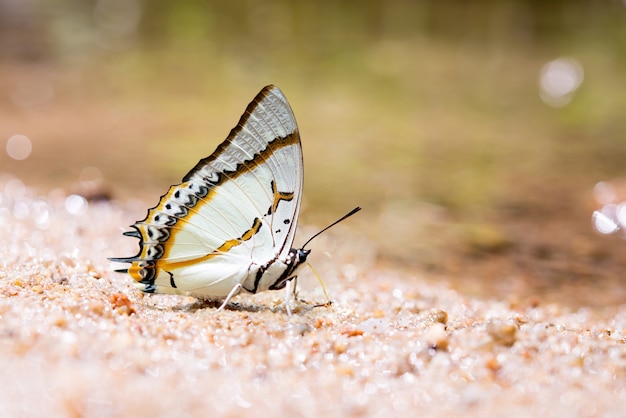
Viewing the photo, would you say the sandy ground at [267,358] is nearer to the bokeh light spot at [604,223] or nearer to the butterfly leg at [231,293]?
the butterfly leg at [231,293]

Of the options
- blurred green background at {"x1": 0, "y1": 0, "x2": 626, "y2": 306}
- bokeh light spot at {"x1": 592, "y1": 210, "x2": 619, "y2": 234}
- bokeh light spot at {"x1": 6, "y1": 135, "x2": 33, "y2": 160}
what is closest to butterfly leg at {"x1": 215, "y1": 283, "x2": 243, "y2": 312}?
blurred green background at {"x1": 0, "y1": 0, "x2": 626, "y2": 306}

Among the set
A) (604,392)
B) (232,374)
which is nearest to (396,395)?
(232,374)

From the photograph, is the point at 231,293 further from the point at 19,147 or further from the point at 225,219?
the point at 19,147

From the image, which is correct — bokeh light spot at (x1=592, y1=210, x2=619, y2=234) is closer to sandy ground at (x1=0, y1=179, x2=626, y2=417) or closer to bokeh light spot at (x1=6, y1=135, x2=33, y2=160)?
sandy ground at (x1=0, y1=179, x2=626, y2=417)

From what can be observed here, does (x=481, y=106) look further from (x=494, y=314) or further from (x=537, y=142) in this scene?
(x=494, y=314)

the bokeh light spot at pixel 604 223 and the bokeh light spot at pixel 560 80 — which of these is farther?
the bokeh light spot at pixel 560 80

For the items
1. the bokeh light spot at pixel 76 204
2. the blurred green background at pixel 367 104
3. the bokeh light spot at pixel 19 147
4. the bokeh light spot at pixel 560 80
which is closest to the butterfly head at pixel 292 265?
the blurred green background at pixel 367 104
